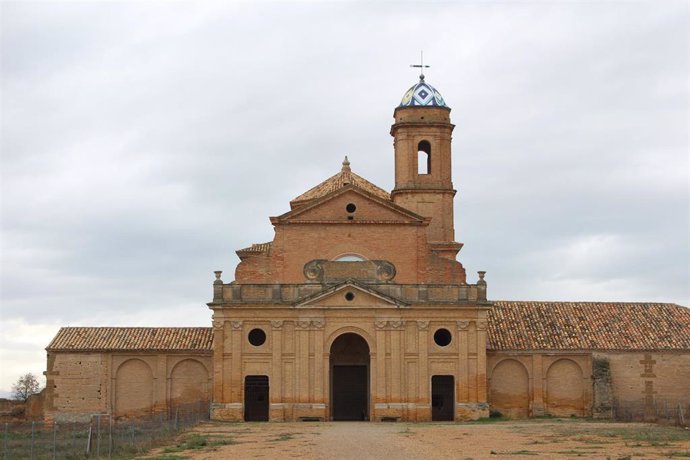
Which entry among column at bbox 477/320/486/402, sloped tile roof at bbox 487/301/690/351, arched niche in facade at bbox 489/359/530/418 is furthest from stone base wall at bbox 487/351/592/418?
column at bbox 477/320/486/402

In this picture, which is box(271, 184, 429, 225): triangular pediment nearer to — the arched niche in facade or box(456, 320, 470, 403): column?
box(456, 320, 470, 403): column

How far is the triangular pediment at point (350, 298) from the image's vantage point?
4909cm

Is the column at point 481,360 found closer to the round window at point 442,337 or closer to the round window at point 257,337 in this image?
the round window at point 442,337

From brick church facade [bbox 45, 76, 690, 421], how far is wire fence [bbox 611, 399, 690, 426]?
0.70 feet

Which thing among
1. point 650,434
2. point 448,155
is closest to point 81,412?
point 448,155

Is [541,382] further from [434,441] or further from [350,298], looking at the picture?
[434,441]

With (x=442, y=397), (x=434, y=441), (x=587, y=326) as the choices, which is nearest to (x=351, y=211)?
(x=442, y=397)

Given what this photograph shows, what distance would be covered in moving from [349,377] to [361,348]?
140cm

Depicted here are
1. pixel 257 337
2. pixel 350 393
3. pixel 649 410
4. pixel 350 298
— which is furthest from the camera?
pixel 649 410

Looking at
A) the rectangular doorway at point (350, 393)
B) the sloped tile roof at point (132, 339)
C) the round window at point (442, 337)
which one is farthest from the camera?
the sloped tile roof at point (132, 339)

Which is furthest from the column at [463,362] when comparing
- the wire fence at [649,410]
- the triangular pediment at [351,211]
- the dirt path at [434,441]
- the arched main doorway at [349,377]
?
the wire fence at [649,410]

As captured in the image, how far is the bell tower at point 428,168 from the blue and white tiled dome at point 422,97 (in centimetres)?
5

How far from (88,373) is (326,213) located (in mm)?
13249

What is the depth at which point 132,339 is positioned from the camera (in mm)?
53469
